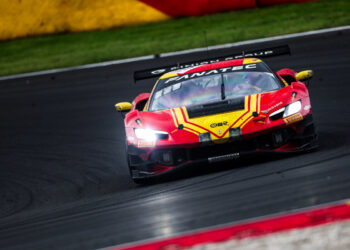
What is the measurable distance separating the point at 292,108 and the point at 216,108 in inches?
29.0

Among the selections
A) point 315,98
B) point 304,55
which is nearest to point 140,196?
point 315,98

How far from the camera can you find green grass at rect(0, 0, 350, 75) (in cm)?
1675

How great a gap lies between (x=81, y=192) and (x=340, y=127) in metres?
3.14

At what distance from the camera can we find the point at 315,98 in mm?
10836

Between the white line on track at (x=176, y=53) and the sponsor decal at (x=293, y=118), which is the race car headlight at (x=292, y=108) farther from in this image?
the white line on track at (x=176, y=53)

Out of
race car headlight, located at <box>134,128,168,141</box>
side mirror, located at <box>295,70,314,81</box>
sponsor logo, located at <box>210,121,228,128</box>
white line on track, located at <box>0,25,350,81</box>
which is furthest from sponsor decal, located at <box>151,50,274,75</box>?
white line on track, located at <box>0,25,350,81</box>

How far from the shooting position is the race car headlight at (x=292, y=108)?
7.27 meters

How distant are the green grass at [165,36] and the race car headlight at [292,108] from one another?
889 cm

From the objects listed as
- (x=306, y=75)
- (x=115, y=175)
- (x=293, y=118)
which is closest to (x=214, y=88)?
(x=306, y=75)

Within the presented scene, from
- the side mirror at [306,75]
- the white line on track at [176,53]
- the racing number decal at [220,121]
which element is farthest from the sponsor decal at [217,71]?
the white line on track at [176,53]

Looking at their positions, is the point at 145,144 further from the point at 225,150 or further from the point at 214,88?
the point at 214,88

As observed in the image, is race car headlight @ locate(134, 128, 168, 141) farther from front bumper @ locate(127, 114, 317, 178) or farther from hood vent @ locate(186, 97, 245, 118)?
hood vent @ locate(186, 97, 245, 118)

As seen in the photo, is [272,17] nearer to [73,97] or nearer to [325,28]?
[325,28]

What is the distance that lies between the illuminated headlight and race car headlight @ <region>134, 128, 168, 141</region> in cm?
105
